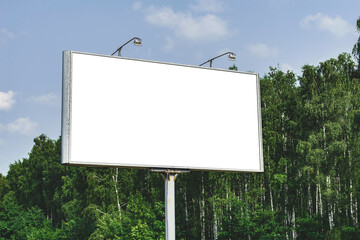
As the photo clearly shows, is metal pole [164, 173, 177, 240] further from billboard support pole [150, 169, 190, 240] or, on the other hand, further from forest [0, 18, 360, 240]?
forest [0, 18, 360, 240]

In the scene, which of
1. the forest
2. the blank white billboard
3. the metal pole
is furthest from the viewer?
the forest

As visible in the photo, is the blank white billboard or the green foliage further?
the green foliage

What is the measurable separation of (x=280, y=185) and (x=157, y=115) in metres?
14.7

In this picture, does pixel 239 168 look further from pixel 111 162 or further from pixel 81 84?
pixel 81 84

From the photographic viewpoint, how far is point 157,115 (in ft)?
37.0

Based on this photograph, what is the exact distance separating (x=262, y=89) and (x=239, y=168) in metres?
16.5

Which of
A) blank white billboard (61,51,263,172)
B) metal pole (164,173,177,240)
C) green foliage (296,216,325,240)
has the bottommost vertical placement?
green foliage (296,216,325,240)

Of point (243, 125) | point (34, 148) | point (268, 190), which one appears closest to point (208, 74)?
point (243, 125)

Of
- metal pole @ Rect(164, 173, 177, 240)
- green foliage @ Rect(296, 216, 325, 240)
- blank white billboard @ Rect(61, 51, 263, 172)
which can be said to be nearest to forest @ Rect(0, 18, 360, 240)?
green foliage @ Rect(296, 216, 325, 240)

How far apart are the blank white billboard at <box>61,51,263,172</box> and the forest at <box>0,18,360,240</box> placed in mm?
10155

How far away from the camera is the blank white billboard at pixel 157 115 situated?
10453 millimetres

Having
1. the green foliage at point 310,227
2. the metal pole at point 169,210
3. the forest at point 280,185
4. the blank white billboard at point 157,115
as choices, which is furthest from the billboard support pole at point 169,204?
the green foliage at point 310,227

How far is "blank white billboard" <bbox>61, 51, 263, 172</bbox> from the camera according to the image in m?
10.5

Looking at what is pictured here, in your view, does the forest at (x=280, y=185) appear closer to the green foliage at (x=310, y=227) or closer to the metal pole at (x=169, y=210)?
the green foliage at (x=310, y=227)
